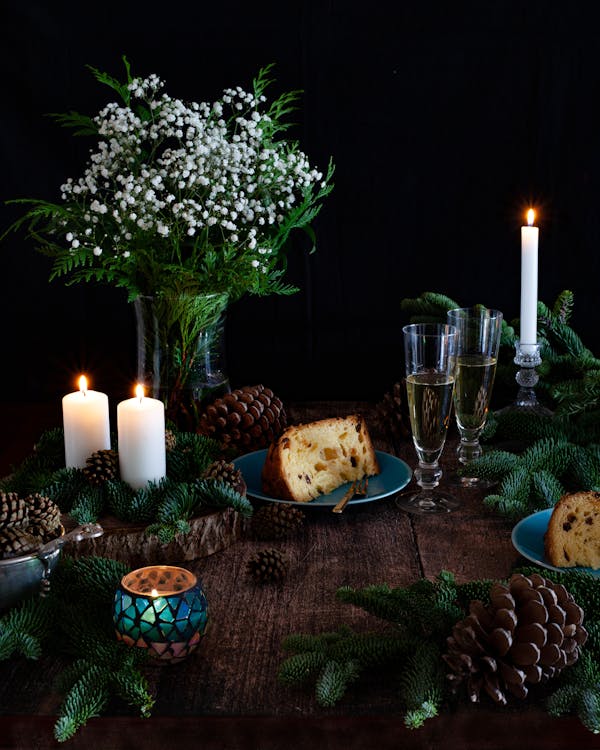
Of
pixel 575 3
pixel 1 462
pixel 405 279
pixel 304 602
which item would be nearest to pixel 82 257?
pixel 1 462

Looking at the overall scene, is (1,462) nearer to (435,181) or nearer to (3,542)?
(3,542)

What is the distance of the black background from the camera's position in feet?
7.69

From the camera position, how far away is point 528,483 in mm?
1637

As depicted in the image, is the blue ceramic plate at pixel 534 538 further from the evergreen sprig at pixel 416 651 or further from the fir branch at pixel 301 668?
the fir branch at pixel 301 668

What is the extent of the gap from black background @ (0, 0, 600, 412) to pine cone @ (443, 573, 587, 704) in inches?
58.8

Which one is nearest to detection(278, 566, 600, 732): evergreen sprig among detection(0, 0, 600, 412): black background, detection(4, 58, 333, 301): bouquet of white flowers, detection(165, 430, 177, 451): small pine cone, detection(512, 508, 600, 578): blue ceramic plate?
detection(512, 508, 600, 578): blue ceramic plate

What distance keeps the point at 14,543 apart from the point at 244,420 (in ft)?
2.28

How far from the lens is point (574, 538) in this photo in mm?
1371

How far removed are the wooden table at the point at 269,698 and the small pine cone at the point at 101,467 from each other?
0.19 metres

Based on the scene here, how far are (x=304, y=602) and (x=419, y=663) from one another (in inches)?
9.9

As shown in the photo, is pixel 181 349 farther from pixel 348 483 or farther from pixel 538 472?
pixel 538 472

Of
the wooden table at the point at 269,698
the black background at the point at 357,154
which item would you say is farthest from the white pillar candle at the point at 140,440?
the black background at the point at 357,154

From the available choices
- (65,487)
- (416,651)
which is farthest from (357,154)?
(416,651)

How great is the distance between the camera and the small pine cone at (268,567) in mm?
1371
